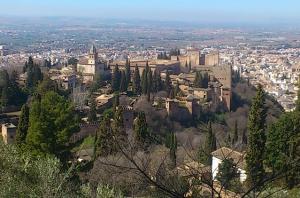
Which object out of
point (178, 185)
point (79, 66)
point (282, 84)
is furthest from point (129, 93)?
point (282, 84)

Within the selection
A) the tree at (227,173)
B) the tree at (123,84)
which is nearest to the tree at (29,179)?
the tree at (227,173)

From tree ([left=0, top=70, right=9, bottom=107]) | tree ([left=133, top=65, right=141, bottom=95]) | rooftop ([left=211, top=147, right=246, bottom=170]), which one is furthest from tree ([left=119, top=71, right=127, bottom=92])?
rooftop ([left=211, top=147, right=246, bottom=170])

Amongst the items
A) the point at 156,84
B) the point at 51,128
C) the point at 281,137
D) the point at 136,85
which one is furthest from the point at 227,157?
the point at 156,84

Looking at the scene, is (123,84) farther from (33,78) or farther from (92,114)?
(92,114)

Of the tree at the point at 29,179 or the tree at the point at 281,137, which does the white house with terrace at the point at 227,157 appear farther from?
the tree at the point at 281,137

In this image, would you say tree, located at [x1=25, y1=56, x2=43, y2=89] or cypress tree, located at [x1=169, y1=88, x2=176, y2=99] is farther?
cypress tree, located at [x1=169, y1=88, x2=176, y2=99]

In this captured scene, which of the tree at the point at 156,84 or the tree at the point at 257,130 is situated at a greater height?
the tree at the point at 257,130

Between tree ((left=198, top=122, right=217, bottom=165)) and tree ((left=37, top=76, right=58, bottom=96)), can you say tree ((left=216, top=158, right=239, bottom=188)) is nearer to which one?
tree ((left=198, top=122, right=217, bottom=165))
